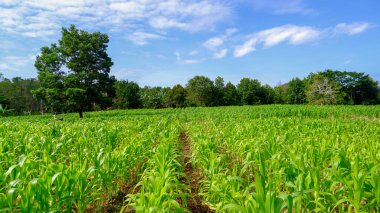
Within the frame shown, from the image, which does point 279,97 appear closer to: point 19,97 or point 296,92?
point 296,92

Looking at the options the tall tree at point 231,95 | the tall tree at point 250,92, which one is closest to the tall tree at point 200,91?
the tall tree at point 231,95

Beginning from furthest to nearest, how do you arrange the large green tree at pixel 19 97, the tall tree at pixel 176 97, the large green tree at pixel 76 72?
the large green tree at pixel 19 97, the tall tree at pixel 176 97, the large green tree at pixel 76 72

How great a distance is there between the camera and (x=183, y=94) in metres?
60.2

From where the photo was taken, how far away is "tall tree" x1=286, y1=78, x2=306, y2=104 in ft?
208

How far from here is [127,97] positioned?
57.2 m

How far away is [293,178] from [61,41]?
2872 cm

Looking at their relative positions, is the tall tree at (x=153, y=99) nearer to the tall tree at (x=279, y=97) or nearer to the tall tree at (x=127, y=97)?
the tall tree at (x=127, y=97)

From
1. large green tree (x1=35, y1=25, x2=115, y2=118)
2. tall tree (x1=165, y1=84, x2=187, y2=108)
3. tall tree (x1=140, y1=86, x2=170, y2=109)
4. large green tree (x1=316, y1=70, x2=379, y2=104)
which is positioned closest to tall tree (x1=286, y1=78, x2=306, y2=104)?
large green tree (x1=316, y1=70, x2=379, y2=104)

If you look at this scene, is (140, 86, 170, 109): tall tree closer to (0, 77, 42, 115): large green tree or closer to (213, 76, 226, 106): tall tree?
(213, 76, 226, 106): tall tree

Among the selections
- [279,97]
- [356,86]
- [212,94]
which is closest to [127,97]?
[212,94]

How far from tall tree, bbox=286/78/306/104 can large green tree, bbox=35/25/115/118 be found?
5035 centimetres

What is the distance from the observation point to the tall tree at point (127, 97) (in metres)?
57.4

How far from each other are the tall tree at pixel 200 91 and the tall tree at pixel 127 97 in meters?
12.2

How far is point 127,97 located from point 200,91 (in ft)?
53.8
